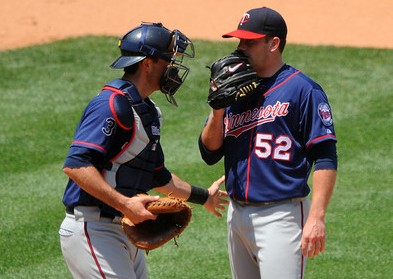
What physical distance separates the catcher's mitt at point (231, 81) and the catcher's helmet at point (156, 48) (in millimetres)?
205

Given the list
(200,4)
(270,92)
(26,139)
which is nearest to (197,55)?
(200,4)

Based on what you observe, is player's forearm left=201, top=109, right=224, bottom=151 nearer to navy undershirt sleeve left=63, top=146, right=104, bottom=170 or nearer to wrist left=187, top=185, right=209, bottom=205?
wrist left=187, top=185, right=209, bottom=205

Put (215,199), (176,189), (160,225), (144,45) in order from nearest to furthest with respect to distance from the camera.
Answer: (144,45), (160,225), (176,189), (215,199)

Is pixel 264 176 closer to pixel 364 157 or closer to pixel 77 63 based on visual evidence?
pixel 364 157

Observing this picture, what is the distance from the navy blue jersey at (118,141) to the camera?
15.0 ft

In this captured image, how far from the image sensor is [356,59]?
13250mm

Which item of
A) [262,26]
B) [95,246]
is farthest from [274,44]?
[95,246]

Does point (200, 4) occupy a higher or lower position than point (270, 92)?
lower

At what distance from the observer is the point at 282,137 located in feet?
15.6

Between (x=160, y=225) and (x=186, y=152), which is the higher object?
(x=160, y=225)

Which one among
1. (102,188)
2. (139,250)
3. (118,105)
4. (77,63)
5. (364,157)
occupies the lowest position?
(77,63)

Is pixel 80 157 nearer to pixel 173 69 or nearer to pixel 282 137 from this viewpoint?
pixel 173 69

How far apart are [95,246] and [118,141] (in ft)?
1.73

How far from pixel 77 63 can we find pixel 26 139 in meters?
3.12
